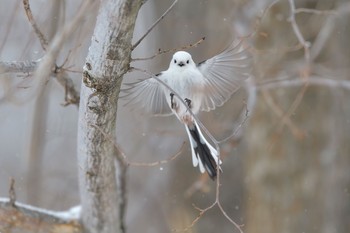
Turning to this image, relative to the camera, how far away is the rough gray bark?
163cm

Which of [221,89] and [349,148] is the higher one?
[221,89]

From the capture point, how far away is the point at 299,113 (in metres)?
4.31

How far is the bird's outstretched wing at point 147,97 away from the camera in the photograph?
2.23m

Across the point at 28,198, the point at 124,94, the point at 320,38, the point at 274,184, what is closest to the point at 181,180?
the point at 274,184

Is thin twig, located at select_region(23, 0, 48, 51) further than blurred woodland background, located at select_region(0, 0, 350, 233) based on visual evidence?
No

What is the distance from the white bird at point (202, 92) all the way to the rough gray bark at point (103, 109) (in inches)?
9.9

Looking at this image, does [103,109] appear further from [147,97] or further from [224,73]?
[224,73]

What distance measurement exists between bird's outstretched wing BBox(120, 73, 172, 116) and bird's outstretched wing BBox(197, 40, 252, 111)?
0.17 metres

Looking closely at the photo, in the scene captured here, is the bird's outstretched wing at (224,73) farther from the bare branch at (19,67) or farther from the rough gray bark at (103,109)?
the bare branch at (19,67)

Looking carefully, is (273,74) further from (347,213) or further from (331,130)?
(347,213)

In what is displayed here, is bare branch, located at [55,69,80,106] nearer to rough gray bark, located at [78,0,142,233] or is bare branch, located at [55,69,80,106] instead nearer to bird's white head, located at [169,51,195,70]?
rough gray bark, located at [78,0,142,233]

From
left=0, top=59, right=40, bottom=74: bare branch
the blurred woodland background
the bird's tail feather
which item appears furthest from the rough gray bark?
the blurred woodland background

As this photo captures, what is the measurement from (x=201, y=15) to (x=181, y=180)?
4.31 ft

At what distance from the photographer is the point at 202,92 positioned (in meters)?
2.11
